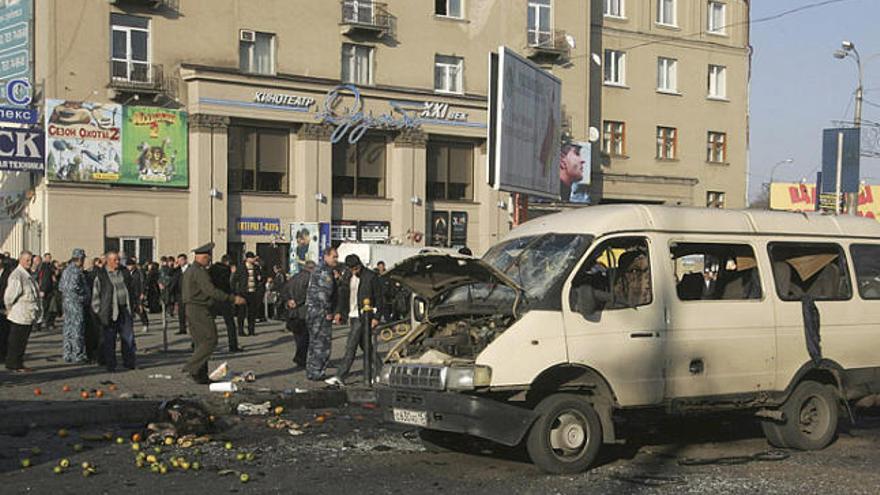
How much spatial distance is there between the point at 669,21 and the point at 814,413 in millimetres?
40989

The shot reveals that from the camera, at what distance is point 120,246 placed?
35.8 m

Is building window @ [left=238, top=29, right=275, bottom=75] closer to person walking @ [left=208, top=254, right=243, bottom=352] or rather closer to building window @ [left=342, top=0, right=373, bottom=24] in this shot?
building window @ [left=342, top=0, right=373, bottom=24]

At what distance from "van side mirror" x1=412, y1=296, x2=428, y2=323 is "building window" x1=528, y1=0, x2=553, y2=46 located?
114 ft

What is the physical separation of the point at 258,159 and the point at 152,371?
2288 cm

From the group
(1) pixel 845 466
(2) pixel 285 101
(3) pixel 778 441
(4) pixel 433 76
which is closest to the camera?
(1) pixel 845 466

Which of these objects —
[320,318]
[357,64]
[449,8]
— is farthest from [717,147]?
[320,318]

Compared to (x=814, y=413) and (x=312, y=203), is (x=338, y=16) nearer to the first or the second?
(x=312, y=203)

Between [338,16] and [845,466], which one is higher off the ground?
[338,16]

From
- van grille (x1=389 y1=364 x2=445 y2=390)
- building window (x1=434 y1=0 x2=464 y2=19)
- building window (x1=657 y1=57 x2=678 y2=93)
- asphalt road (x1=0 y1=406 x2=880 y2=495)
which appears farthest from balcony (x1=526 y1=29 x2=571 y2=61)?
van grille (x1=389 y1=364 x2=445 y2=390)

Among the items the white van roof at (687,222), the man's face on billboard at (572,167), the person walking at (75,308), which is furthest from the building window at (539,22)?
the white van roof at (687,222)

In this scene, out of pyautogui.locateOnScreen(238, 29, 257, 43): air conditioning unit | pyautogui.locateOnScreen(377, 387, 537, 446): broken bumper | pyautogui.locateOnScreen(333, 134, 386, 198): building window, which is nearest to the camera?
pyautogui.locateOnScreen(377, 387, 537, 446): broken bumper

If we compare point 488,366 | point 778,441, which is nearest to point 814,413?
point 778,441

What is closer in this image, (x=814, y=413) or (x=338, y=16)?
(x=814, y=413)

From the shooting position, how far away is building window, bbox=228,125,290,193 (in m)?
38.1
